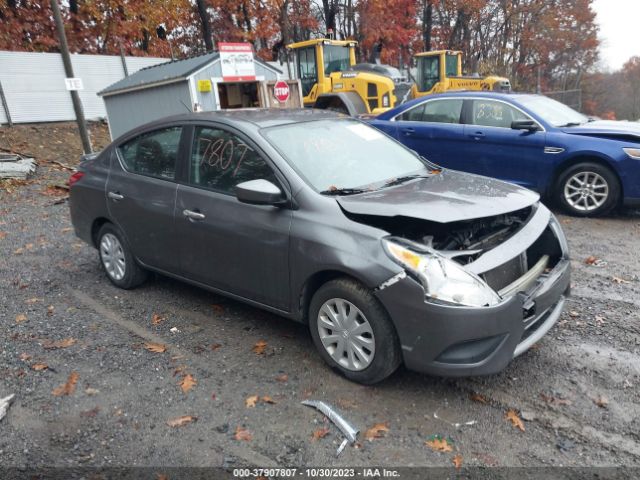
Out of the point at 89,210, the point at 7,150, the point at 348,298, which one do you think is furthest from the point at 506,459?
the point at 7,150

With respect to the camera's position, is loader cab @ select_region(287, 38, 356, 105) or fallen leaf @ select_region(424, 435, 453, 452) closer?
fallen leaf @ select_region(424, 435, 453, 452)

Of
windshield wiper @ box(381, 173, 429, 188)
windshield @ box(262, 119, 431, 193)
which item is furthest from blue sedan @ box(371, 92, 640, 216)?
windshield wiper @ box(381, 173, 429, 188)

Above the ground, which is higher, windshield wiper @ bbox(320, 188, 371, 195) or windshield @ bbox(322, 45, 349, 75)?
windshield @ bbox(322, 45, 349, 75)

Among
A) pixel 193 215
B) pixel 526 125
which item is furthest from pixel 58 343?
pixel 526 125

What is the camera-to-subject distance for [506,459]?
100 inches

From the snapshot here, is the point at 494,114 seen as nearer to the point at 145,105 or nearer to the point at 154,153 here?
the point at 154,153

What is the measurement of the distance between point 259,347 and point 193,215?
114 centimetres

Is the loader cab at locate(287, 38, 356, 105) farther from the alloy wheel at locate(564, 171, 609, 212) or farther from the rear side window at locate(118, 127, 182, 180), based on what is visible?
the rear side window at locate(118, 127, 182, 180)

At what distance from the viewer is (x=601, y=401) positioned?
298 cm

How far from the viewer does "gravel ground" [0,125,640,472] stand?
8.76 ft

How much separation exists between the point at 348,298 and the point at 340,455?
0.88 m

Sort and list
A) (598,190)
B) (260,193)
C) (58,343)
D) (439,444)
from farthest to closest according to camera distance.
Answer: (598,190) → (58,343) → (260,193) → (439,444)

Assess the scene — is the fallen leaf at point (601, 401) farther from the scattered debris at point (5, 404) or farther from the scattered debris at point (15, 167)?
the scattered debris at point (15, 167)

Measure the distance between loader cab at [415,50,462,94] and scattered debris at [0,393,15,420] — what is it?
58.7 feet
